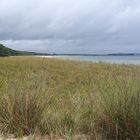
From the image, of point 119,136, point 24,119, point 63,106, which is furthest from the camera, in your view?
point 63,106

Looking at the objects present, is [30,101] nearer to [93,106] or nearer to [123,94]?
[93,106]

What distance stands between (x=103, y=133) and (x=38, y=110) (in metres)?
1.04

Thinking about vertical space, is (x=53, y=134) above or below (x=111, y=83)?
below

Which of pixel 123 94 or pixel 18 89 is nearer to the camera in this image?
pixel 123 94

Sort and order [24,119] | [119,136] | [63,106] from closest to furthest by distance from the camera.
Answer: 1. [119,136]
2. [24,119]
3. [63,106]

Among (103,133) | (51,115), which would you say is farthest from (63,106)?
(103,133)

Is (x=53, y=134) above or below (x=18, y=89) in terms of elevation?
below

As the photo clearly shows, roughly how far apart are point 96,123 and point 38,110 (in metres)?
0.88

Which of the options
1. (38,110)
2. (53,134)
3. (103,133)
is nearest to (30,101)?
Answer: (38,110)

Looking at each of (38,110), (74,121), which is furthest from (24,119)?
(74,121)

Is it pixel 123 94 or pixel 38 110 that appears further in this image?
pixel 38 110

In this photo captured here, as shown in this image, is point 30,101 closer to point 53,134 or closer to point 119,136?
point 53,134

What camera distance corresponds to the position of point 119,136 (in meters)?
5.95

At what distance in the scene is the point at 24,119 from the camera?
635 centimetres
